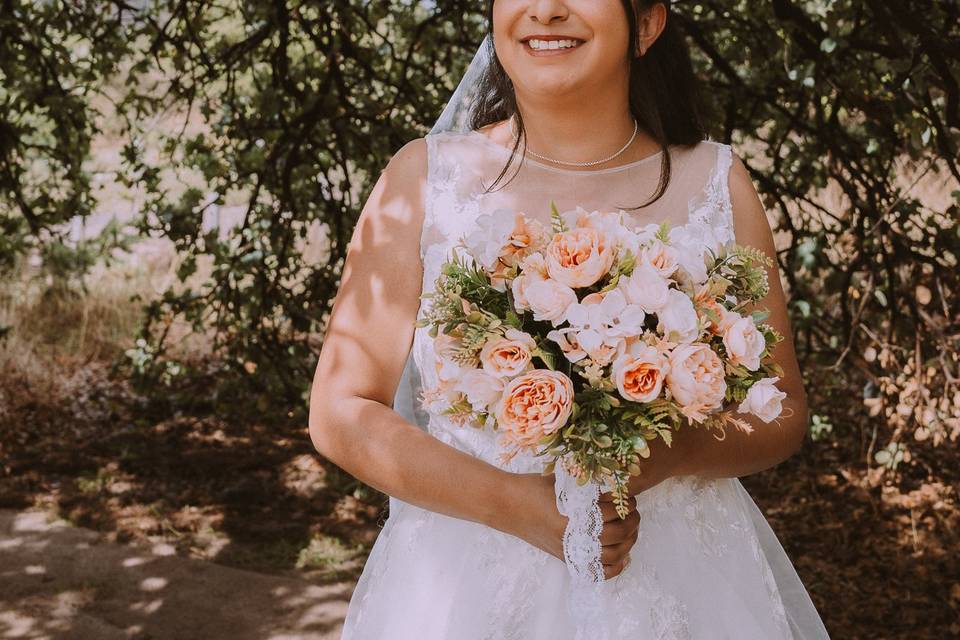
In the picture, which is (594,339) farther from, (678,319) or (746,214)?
(746,214)

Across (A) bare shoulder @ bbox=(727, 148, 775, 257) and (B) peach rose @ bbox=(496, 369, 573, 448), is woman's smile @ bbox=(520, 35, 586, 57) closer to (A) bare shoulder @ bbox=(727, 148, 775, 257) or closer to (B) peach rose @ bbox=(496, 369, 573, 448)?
(A) bare shoulder @ bbox=(727, 148, 775, 257)

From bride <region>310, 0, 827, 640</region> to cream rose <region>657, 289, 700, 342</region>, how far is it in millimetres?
329

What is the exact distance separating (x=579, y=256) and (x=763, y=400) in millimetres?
382

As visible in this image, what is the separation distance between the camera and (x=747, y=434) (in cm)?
209

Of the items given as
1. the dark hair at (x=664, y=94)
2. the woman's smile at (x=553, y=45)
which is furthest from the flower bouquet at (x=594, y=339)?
the dark hair at (x=664, y=94)

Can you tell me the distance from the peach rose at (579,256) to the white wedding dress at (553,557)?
458mm

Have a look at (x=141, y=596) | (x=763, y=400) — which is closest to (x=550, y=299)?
(x=763, y=400)

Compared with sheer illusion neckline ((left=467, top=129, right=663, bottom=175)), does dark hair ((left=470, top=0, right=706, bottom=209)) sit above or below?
above

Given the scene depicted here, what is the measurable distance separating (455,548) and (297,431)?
17.9 feet

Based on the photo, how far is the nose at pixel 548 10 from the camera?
2.00 metres

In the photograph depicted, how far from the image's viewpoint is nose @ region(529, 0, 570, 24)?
2002mm

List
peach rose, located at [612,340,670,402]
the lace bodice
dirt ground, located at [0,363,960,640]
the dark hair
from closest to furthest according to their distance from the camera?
peach rose, located at [612,340,670,402]
the lace bodice
the dark hair
dirt ground, located at [0,363,960,640]

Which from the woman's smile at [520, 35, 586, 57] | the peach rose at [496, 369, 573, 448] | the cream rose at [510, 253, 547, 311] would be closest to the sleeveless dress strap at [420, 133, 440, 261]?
the woman's smile at [520, 35, 586, 57]

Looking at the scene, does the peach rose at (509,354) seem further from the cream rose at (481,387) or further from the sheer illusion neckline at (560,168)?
the sheer illusion neckline at (560,168)
